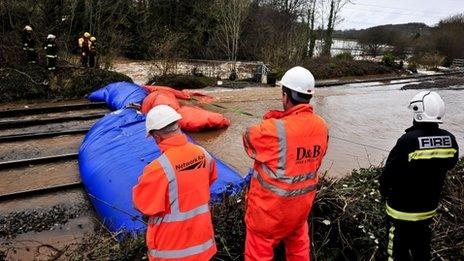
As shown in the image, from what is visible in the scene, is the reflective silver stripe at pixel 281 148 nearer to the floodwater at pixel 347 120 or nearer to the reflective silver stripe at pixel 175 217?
the reflective silver stripe at pixel 175 217

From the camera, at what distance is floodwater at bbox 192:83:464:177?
8.66 m

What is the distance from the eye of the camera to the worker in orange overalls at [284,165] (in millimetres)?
2617

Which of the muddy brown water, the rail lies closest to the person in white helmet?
the muddy brown water

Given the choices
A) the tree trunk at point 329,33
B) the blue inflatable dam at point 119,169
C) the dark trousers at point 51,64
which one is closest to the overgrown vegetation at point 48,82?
the dark trousers at point 51,64

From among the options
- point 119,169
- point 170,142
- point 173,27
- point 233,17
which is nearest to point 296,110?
point 170,142

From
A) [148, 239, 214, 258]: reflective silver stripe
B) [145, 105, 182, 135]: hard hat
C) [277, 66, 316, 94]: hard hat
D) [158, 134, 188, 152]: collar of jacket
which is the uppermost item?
[277, 66, 316, 94]: hard hat

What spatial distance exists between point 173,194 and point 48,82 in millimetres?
13047

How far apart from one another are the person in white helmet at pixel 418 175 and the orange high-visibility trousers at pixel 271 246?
744 mm

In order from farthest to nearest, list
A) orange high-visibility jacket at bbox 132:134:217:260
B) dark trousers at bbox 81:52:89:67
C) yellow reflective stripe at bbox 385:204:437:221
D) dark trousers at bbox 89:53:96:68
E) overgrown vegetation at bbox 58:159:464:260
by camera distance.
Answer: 1. dark trousers at bbox 89:53:96:68
2. dark trousers at bbox 81:52:89:67
3. overgrown vegetation at bbox 58:159:464:260
4. yellow reflective stripe at bbox 385:204:437:221
5. orange high-visibility jacket at bbox 132:134:217:260

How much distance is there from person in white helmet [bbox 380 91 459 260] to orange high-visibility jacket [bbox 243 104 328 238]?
0.62 m

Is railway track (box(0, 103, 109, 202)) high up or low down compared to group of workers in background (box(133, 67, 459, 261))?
down

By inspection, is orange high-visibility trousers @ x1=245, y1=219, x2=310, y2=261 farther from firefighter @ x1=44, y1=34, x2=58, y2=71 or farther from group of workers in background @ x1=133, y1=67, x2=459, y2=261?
firefighter @ x1=44, y1=34, x2=58, y2=71

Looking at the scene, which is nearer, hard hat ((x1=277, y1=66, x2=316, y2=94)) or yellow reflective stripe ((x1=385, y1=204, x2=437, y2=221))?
hard hat ((x1=277, y1=66, x2=316, y2=94))

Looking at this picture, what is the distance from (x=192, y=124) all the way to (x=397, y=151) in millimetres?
7305
